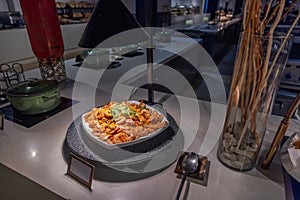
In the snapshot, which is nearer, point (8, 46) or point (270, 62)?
point (270, 62)

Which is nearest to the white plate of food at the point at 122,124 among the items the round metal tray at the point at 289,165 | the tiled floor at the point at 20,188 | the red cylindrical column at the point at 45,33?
the tiled floor at the point at 20,188

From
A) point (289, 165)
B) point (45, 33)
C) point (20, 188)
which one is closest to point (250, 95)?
point (289, 165)

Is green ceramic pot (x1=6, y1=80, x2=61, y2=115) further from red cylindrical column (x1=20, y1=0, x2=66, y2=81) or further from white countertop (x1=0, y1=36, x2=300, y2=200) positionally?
red cylindrical column (x1=20, y1=0, x2=66, y2=81)

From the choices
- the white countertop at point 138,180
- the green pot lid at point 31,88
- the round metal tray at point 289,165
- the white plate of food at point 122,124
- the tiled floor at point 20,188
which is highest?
the green pot lid at point 31,88

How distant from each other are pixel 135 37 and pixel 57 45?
2.02 feet

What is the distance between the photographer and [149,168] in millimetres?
559

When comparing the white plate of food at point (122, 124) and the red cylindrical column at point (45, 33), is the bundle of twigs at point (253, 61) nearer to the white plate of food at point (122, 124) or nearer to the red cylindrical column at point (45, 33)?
the white plate of food at point (122, 124)

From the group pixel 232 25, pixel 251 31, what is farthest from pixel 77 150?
pixel 232 25

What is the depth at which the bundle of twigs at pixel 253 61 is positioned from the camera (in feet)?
1.44

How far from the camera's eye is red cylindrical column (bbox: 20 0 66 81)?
96 centimetres

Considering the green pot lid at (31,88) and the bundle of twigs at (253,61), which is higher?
the bundle of twigs at (253,61)

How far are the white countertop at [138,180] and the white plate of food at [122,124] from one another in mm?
91

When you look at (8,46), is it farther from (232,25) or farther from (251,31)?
(232,25)

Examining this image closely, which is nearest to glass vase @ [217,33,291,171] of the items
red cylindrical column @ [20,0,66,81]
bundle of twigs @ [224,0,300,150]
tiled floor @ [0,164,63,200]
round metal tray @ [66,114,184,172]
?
bundle of twigs @ [224,0,300,150]
